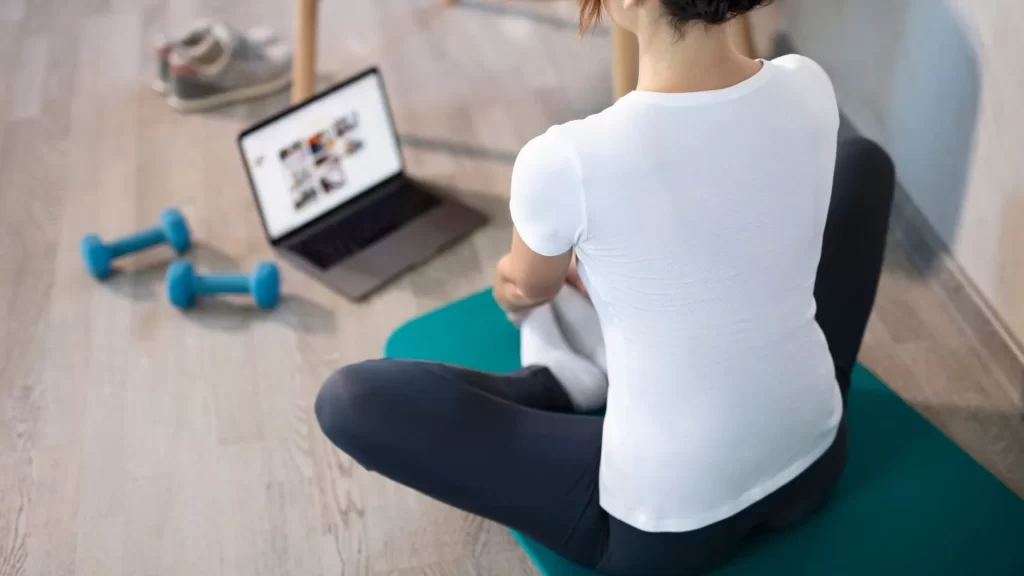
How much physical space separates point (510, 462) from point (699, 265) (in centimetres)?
30

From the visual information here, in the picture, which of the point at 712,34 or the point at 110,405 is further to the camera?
the point at 110,405

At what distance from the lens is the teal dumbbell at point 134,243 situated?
1530mm

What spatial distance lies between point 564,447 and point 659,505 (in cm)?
11

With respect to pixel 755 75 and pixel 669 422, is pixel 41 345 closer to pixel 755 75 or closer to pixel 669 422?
pixel 669 422

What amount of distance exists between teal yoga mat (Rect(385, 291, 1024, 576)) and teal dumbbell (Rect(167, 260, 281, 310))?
612 millimetres

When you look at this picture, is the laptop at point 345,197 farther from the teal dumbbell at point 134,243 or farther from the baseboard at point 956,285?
the baseboard at point 956,285

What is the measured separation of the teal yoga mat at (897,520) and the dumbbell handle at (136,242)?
0.85 metres

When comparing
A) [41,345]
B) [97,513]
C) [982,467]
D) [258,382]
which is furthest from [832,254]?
[41,345]

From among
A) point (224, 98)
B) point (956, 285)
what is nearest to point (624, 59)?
point (956, 285)

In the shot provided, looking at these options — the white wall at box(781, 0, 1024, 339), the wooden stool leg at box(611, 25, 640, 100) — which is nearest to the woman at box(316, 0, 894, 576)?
the white wall at box(781, 0, 1024, 339)

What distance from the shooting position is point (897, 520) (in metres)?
1.08

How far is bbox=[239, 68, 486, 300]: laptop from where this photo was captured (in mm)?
1517

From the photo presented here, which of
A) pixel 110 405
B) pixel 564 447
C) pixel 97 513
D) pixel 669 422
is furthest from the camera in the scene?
pixel 110 405

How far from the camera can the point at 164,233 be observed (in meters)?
1.58
